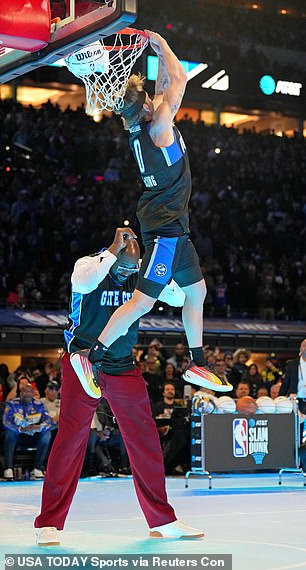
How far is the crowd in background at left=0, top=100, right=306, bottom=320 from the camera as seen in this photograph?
22.2m

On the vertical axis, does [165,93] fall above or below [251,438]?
above

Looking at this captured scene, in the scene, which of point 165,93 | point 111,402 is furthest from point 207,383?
point 165,93

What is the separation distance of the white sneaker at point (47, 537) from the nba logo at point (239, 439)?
221 inches

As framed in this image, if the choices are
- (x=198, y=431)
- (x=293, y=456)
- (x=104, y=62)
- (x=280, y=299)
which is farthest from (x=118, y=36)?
(x=280, y=299)

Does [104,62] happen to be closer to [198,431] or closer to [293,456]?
[198,431]

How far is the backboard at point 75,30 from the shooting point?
6.30m

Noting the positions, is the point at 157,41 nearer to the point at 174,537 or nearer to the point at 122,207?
the point at 174,537

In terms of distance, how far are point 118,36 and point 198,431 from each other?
594 centimetres

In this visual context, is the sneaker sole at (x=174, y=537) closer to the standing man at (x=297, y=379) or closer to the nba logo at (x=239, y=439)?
the nba logo at (x=239, y=439)

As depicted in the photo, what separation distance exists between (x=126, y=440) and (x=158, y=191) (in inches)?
74.6

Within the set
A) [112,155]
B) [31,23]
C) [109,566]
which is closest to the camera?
[109,566]

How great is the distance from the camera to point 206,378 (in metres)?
6.34

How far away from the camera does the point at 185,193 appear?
6188 millimetres

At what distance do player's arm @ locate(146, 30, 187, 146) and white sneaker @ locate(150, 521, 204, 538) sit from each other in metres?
2.77
